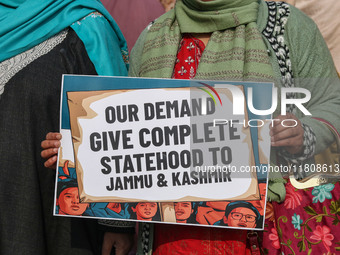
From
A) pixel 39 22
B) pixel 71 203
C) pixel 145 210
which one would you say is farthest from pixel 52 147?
pixel 39 22

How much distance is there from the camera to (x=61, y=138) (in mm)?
1457

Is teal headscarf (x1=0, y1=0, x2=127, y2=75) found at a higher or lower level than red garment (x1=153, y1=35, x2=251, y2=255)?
higher

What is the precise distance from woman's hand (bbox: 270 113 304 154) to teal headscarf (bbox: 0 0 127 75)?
0.71 meters

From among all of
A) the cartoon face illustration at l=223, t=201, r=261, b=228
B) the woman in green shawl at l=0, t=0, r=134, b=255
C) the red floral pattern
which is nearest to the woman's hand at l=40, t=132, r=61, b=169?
the woman in green shawl at l=0, t=0, r=134, b=255

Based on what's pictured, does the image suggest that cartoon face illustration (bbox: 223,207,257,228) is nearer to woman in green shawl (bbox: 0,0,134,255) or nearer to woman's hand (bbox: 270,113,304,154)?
woman's hand (bbox: 270,113,304,154)

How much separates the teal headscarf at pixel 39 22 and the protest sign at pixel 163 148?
15.5 inches

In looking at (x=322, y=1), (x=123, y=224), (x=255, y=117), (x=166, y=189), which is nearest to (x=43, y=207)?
(x=123, y=224)

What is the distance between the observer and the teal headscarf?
180 cm

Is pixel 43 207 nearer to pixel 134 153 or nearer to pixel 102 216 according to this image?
pixel 102 216

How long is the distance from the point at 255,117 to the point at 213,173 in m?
0.20

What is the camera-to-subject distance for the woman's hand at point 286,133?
137cm

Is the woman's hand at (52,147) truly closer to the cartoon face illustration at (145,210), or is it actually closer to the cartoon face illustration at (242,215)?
the cartoon face illustration at (145,210)

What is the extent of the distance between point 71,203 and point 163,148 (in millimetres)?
331

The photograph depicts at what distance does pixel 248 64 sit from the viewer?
1.48 m
